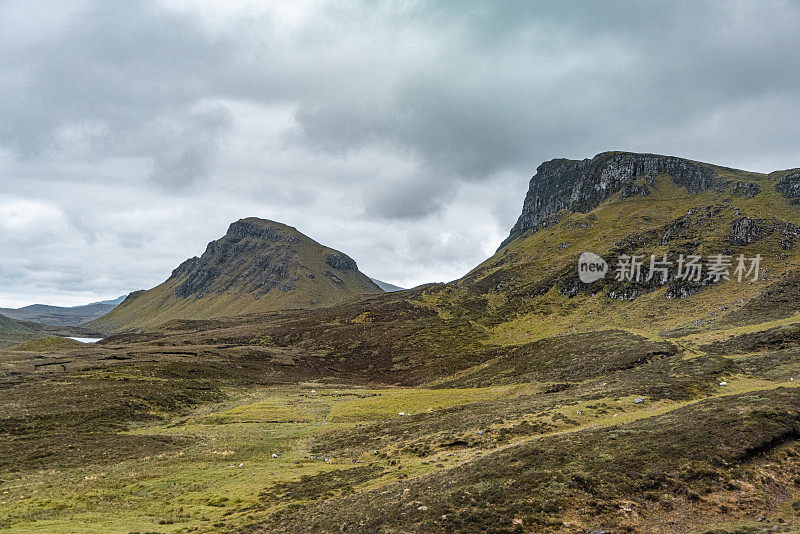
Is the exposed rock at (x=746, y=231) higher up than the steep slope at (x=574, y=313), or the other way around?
the exposed rock at (x=746, y=231)

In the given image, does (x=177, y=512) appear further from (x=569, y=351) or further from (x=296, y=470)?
(x=569, y=351)

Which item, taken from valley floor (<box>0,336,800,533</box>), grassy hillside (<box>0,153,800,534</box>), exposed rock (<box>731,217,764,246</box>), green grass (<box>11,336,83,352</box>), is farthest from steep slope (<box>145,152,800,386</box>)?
green grass (<box>11,336,83,352</box>)

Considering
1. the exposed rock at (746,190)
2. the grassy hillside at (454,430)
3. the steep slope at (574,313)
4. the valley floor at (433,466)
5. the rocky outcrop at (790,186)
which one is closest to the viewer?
the valley floor at (433,466)

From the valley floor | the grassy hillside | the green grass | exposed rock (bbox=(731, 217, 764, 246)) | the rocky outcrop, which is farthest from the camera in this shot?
the rocky outcrop

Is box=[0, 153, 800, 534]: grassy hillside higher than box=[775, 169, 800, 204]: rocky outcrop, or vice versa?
box=[775, 169, 800, 204]: rocky outcrop

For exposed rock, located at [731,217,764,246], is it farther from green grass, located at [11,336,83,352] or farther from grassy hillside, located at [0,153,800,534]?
green grass, located at [11,336,83,352]

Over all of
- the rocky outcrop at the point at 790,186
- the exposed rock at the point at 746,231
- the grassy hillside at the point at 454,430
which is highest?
the rocky outcrop at the point at 790,186

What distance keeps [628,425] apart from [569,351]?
56.4m

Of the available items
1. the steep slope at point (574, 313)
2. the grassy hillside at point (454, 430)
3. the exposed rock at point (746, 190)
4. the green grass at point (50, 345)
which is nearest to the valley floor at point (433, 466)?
the grassy hillside at point (454, 430)

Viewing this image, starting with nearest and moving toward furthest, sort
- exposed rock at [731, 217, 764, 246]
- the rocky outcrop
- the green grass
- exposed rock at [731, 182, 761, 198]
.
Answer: exposed rock at [731, 217, 764, 246] → the green grass → the rocky outcrop → exposed rock at [731, 182, 761, 198]

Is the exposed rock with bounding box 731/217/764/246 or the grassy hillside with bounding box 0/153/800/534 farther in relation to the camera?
the exposed rock with bounding box 731/217/764/246

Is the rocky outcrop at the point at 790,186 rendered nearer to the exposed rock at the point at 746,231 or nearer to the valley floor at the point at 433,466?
the exposed rock at the point at 746,231

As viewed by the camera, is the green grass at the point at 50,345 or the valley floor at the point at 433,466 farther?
the green grass at the point at 50,345

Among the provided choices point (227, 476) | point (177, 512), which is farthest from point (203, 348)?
point (177, 512)
